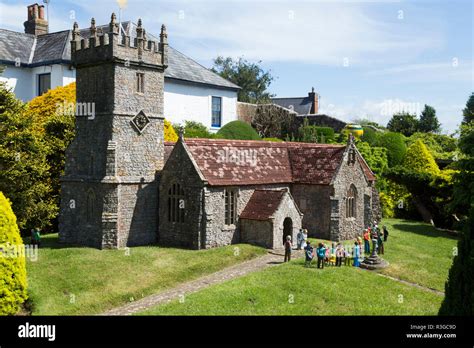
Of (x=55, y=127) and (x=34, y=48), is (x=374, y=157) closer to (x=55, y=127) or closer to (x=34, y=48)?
(x=55, y=127)

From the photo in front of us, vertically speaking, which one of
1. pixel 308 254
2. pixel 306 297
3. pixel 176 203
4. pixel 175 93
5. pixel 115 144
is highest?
pixel 175 93

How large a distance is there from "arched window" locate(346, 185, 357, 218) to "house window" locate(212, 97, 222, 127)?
22.9 meters

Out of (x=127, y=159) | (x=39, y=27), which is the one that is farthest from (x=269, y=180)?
(x=39, y=27)

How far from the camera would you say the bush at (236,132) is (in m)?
51.4

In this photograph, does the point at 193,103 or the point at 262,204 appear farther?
the point at 193,103

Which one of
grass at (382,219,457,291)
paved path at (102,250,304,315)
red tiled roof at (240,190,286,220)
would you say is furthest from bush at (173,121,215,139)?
grass at (382,219,457,291)

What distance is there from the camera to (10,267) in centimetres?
2252

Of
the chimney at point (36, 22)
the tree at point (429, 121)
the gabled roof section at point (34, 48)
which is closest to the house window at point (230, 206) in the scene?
the gabled roof section at point (34, 48)

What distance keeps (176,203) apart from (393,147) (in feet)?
112

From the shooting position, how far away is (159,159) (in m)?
34.2

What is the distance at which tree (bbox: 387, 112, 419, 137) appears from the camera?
98.9 metres

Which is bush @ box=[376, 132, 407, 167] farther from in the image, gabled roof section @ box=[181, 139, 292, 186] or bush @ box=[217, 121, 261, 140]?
gabled roof section @ box=[181, 139, 292, 186]

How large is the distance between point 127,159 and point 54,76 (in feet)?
57.2

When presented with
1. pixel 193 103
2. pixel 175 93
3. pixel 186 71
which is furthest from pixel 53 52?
pixel 193 103
